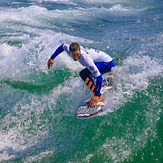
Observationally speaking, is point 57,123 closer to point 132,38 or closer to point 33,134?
point 33,134

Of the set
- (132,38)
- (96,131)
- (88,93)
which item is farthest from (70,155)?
(132,38)

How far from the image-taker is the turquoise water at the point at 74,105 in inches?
190

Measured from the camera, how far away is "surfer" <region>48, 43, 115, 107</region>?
4.90 m

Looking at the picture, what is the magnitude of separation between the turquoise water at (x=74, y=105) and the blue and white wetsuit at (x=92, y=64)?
2.82ft

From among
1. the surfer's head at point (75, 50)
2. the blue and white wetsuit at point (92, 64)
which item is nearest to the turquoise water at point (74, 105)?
the blue and white wetsuit at point (92, 64)

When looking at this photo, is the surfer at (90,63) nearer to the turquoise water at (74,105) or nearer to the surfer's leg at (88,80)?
the surfer's leg at (88,80)

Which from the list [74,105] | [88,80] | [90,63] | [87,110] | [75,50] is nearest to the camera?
[75,50]

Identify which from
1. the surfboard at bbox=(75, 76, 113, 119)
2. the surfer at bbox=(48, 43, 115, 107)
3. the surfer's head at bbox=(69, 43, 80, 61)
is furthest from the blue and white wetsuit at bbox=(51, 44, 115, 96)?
the surfboard at bbox=(75, 76, 113, 119)

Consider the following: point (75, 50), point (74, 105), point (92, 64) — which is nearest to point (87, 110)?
point (74, 105)

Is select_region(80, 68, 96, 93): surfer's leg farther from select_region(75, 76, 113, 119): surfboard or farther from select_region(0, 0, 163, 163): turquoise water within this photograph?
select_region(0, 0, 163, 163): turquoise water

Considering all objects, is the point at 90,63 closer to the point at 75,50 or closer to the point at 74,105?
the point at 75,50

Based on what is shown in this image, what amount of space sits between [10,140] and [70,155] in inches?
61.5

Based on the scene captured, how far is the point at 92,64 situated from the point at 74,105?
1722mm

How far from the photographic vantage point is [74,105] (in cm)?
624
